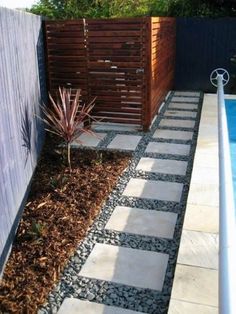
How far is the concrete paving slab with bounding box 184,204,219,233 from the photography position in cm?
316

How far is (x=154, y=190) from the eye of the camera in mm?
4086

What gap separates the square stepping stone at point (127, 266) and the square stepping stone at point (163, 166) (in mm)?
1739

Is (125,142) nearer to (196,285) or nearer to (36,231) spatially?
(36,231)

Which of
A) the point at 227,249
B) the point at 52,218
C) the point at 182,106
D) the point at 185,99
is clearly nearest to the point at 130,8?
the point at 185,99

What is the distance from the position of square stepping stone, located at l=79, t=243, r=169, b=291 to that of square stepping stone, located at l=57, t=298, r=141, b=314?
0.88 feet

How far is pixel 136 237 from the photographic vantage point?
3215 millimetres

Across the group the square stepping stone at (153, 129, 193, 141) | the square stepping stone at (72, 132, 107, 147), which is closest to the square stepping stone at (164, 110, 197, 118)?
the square stepping stone at (153, 129, 193, 141)

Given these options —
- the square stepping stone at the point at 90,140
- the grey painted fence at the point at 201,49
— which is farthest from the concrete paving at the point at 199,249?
the grey painted fence at the point at 201,49

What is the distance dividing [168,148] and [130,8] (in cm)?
989

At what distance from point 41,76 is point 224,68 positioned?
234 inches

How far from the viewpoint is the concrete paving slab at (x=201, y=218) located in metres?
3.16

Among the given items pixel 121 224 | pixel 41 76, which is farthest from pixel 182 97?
pixel 121 224

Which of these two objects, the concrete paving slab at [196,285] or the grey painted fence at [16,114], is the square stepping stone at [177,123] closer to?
the grey painted fence at [16,114]

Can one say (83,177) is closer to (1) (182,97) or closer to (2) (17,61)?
(2) (17,61)
